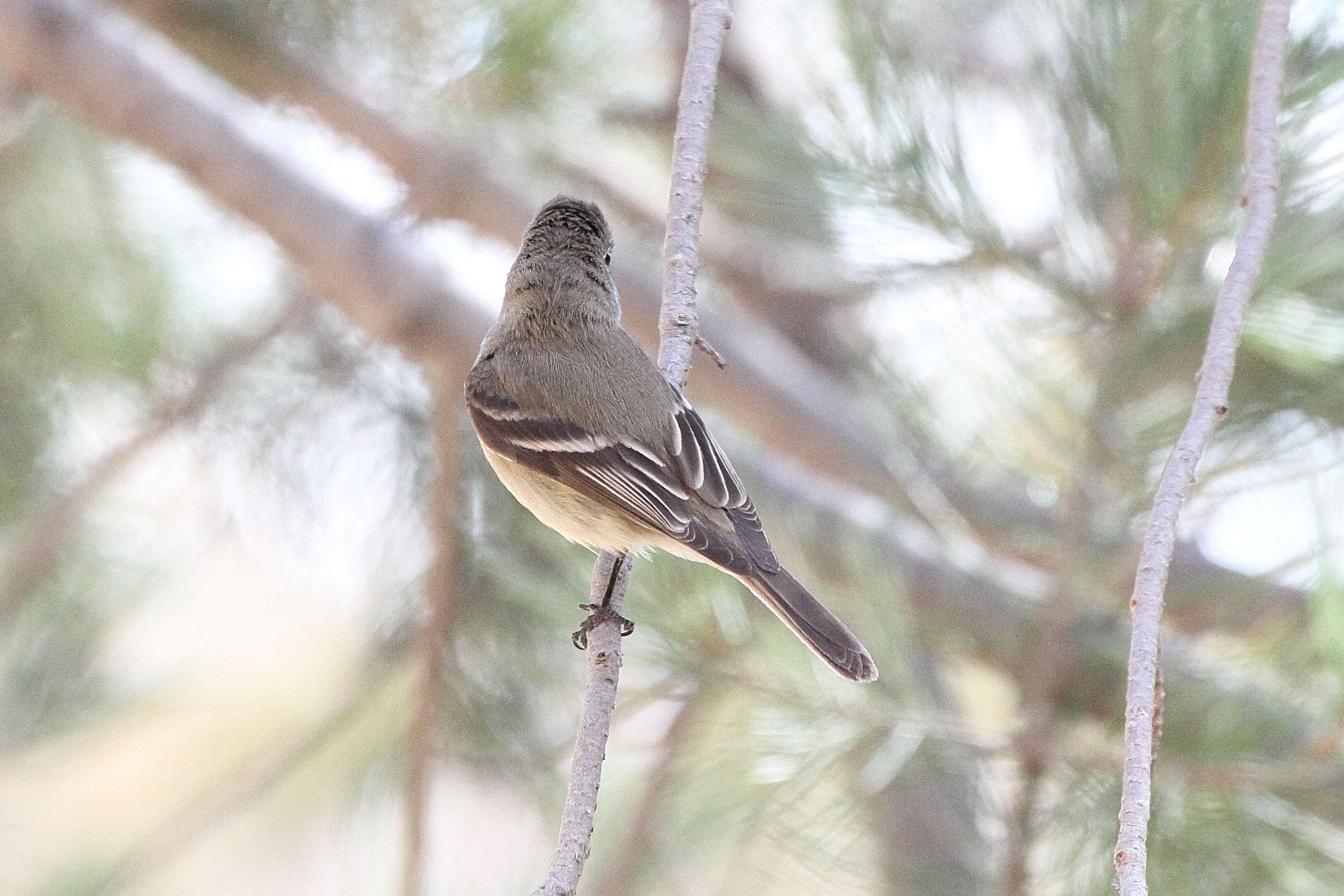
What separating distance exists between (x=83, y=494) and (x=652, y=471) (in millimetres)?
1205

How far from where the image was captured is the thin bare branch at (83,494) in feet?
8.25

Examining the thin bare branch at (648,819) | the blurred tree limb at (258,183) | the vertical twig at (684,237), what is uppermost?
the blurred tree limb at (258,183)

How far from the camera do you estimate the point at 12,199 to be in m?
3.03

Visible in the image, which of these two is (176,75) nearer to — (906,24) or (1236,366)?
(906,24)

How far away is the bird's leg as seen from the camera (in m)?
A: 1.81

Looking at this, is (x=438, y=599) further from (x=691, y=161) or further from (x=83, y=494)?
(x=691, y=161)

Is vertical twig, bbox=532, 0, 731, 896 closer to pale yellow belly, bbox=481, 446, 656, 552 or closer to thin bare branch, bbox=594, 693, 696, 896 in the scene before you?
pale yellow belly, bbox=481, 446, 656, 552

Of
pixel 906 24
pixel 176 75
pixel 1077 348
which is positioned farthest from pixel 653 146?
pixel 1077 348

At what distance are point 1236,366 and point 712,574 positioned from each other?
89 centimetres

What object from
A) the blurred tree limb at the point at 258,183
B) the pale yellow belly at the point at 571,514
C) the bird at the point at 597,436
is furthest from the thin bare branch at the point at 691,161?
the blurred tree limb at the point at 258,183

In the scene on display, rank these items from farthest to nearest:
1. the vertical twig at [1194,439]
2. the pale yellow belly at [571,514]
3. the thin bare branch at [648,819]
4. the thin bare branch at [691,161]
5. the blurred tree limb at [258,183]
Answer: the blurred tree limb at [258,183] < the thin bare branch at [648,819] < the pale yellow belly at [571,514] < the thin bare branch at [691,161] < the vertical twig at [1194,439]

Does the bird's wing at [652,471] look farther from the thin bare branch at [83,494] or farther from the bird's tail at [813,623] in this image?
the thin bare branch at [83,494]

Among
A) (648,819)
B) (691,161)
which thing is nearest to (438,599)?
(648,819)

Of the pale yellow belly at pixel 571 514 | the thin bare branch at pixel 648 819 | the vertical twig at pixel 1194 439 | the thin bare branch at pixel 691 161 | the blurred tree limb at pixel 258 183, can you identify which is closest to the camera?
the vertical twig at pixel 1194 439
